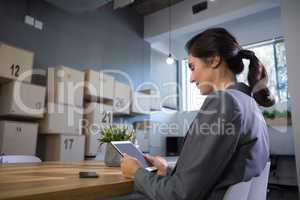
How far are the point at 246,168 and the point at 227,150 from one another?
0.09 meters

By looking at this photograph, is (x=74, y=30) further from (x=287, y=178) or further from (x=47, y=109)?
(x=287, y=178)

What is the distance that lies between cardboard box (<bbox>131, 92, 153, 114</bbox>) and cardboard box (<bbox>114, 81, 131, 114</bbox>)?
14cm

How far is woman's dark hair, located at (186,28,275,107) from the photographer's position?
1.02m

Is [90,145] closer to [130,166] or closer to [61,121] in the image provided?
[61,121]

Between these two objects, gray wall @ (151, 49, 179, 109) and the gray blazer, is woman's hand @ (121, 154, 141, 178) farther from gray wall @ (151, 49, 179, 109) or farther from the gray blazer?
gray wall @ (151, 49, 179, 109)

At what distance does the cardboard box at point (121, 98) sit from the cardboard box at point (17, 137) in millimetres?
1384

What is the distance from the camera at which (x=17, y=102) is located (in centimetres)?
290

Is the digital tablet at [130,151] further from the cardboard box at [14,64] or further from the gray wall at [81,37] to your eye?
the gray wall at [81,37]

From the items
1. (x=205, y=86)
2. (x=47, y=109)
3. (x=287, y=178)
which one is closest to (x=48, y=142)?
(x=47, y=109)

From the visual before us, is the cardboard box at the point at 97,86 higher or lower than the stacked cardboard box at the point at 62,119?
higher

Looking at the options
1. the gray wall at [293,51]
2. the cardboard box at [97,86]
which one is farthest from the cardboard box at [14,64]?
the gray wall at [293,51]

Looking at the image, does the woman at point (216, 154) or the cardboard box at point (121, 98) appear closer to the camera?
the woman at point (216, 154)

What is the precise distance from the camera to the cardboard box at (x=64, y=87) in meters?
3.26

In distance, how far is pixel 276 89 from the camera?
4.90 m
